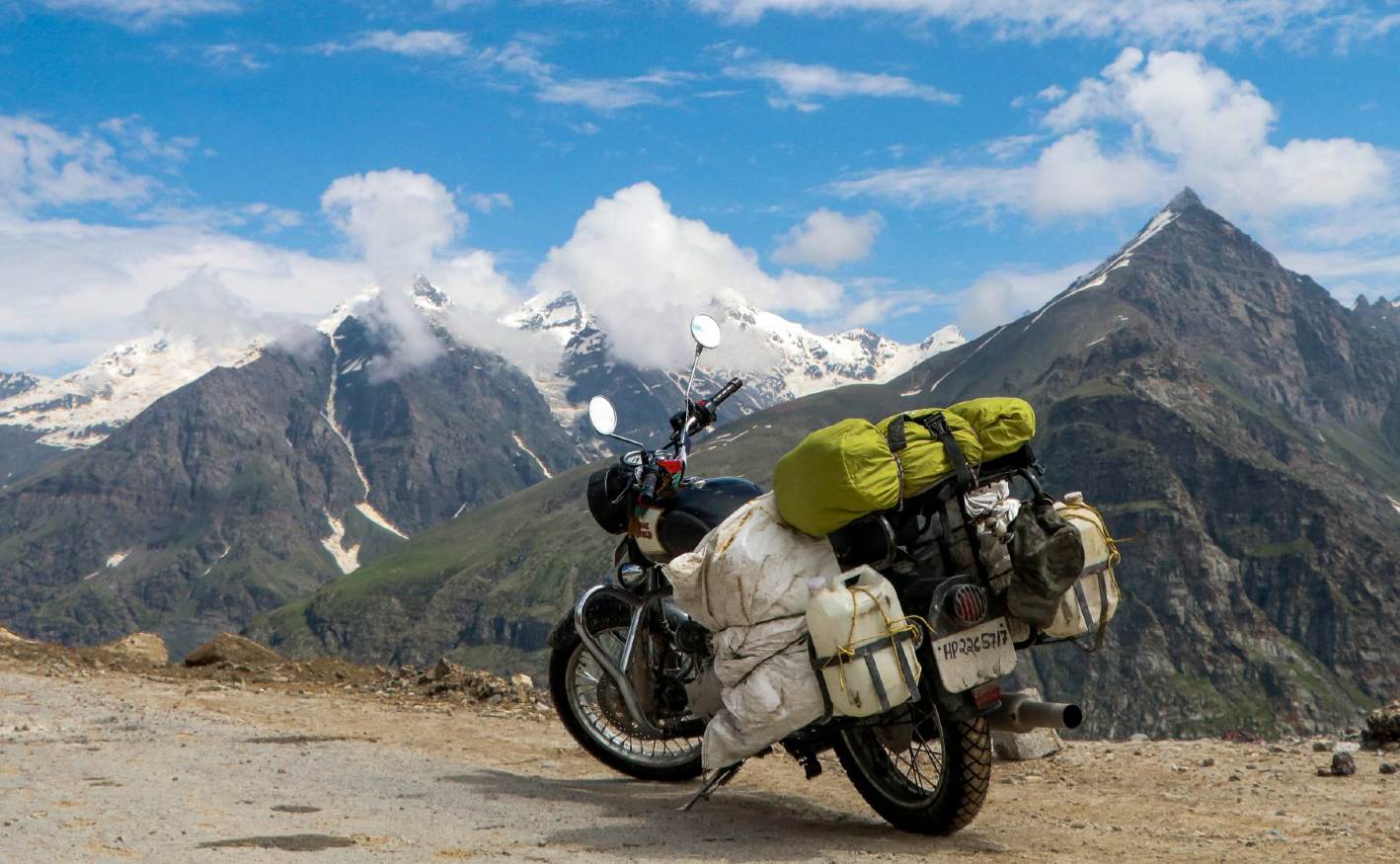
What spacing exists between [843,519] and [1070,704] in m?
1.65

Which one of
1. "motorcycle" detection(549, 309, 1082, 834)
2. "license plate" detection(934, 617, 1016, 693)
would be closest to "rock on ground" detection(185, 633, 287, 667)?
"motorcycle" detection(549, 309, 1082, 834)

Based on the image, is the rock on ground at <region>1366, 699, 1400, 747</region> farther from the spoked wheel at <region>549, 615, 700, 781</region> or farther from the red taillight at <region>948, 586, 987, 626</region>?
the spoked wheel at <region>549, 615, 700, 781</region>

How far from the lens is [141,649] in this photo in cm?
1862

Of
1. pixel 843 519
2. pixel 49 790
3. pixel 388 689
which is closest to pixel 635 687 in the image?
pixel 843 519

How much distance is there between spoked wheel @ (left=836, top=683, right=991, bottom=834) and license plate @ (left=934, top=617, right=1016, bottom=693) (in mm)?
221

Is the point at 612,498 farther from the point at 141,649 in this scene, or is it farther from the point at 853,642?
the point at 141,649

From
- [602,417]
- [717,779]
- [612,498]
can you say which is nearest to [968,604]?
[717,779]

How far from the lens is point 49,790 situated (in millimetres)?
8234

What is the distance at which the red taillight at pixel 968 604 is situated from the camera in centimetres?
735

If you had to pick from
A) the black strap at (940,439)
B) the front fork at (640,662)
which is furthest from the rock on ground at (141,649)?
the black strap at (940,439)

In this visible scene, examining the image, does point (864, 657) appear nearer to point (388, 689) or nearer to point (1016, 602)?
point (1016, 602)

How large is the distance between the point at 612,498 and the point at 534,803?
228 cm

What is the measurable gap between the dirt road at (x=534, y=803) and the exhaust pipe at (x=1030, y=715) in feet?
2.41

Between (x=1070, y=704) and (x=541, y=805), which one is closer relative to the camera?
(x=1070, y=704)
